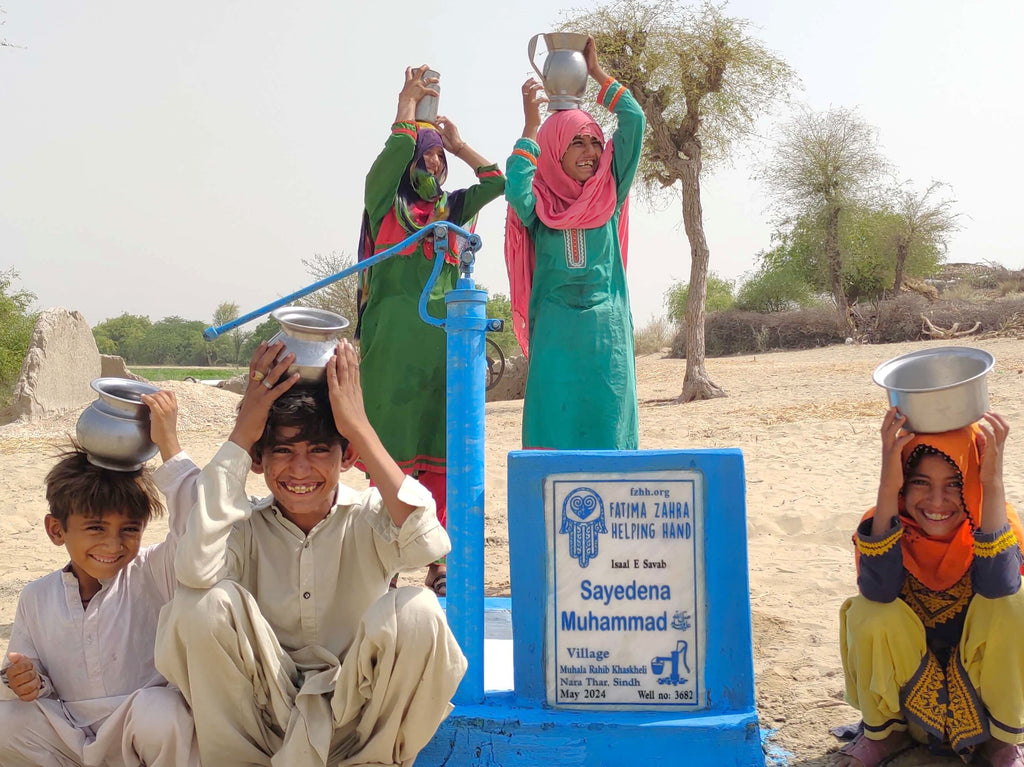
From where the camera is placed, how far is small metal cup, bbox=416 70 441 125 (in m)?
4.00

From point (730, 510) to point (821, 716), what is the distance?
0.92 meters

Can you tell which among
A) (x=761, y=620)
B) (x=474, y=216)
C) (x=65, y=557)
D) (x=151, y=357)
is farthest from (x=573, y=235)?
(x=151, y=357)

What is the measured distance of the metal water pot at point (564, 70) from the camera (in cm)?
383

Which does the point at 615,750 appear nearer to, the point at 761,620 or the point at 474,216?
the point at 761,620

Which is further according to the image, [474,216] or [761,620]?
[474,216]

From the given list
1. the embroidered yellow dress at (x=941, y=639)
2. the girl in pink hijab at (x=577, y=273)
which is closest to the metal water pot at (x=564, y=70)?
the girl in pink hijab at (x=577, y=273)

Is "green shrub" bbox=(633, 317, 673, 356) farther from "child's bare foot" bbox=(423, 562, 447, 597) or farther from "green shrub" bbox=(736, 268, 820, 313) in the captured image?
"child's bare foot" bbox=(423, 562, 447, 597)

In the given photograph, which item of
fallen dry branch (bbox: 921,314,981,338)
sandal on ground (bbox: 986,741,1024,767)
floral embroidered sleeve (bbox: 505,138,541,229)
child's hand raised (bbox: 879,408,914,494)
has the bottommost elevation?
sandal on ground (bbox: 986,741,1024,767)

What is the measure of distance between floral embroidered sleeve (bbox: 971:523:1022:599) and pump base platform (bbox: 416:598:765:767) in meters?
0.69

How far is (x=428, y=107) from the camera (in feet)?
13.3

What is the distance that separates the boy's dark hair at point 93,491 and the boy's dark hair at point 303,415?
1.36 feet

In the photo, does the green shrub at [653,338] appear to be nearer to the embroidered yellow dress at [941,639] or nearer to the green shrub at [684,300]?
the green shrub at [684,300]

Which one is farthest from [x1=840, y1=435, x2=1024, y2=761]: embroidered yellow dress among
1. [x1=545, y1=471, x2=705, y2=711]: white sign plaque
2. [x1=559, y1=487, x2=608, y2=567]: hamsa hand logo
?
[x1=559, y1=487, x2=608, y2=567]: hamsa hand logo

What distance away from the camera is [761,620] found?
3947 millimetres
